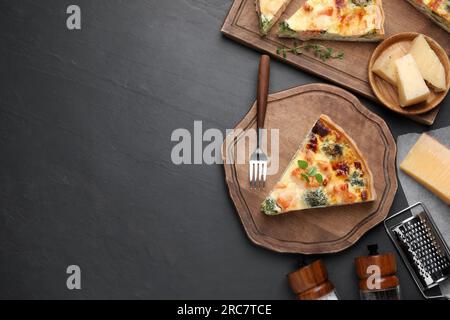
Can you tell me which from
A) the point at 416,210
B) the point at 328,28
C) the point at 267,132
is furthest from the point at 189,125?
the point at 416,210

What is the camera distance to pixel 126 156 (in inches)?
291

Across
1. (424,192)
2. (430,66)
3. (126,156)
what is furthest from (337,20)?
(126,156)

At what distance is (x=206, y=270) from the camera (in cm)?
721

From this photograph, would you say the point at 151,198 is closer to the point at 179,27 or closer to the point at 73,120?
the point at 73,120

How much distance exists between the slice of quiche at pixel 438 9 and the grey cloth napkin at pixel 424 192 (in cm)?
116

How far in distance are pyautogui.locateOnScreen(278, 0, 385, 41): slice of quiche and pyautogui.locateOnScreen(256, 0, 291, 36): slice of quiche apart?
0.14m

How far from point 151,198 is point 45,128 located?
1390 mm

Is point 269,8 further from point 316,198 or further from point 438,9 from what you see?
point 316,198

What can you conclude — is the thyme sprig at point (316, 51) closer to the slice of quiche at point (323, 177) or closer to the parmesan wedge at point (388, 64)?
the parmesan wedge at point (388, 64)

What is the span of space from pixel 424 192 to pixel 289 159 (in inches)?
58.6

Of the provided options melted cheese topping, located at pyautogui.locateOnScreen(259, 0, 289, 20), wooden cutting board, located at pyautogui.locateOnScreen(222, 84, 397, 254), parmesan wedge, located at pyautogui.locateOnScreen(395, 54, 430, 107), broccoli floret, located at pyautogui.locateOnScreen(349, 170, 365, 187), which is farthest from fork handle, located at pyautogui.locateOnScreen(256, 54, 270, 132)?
parmesan wedge, located at pyautogui.locateOnScreen(395, 54, 430, 107)

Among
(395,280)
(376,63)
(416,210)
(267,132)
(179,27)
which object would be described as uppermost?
(179,27)

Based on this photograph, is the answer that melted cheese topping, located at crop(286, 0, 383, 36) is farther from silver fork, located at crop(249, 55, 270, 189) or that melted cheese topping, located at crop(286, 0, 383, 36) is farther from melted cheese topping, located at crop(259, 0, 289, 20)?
silver fork, located at crop(249, 55, 270, 189)

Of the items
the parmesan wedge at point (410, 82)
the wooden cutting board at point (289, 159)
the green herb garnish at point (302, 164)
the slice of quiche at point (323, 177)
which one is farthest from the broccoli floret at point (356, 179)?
the parmesan wedge at point (410, 82)
